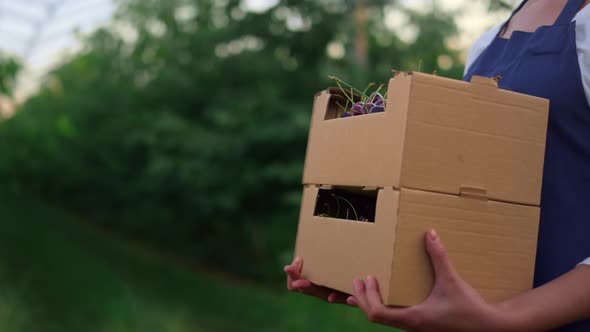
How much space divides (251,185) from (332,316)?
9.45 ft

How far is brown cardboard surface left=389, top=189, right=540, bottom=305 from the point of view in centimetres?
103

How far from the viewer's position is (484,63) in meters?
1.38

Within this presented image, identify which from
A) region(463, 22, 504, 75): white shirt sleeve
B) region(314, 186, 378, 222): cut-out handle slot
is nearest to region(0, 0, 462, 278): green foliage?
region(463, 22, 504, 75): white shirt sleeve

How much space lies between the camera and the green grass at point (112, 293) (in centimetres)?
810

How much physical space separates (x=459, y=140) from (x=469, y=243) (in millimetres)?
159

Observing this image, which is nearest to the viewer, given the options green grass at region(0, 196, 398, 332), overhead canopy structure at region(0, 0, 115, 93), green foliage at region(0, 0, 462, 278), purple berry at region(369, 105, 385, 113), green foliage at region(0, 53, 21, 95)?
purple berry at region(369, 105, 385, 113)

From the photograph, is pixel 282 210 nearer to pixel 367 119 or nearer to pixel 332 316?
pixel 332 316

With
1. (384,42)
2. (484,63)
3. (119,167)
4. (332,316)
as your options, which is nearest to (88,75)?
(119,167)

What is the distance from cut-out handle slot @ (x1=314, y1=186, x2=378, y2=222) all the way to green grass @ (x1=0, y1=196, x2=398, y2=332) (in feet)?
19.1

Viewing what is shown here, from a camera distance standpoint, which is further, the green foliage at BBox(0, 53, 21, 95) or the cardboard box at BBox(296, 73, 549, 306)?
the green foliage at BBox(0, 53, 21, 95)

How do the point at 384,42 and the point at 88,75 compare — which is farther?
the point at 88,75

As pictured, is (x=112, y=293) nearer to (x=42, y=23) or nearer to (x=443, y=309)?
(x=443, y=309)

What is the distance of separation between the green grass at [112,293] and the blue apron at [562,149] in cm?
606

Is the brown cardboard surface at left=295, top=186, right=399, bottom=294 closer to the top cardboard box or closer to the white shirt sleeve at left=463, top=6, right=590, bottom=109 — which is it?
the top cardboard box
